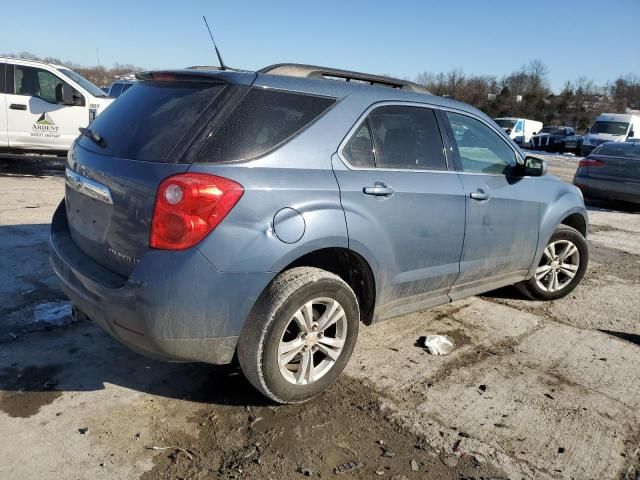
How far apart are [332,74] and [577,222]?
126 inches

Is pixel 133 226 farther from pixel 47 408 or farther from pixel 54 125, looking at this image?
pixel 54 125

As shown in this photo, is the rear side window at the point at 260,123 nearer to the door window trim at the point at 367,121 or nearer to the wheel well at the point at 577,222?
the door window trim at the point at 367,121

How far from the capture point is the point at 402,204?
3309mm

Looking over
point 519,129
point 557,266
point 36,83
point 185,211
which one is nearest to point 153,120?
point 185,211

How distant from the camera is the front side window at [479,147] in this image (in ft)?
12.8

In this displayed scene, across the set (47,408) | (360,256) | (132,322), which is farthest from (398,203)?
(47,408)

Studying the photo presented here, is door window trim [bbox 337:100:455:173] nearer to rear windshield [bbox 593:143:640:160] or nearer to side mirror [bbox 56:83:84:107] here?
rear windshield [bbox 593:143:640:160]

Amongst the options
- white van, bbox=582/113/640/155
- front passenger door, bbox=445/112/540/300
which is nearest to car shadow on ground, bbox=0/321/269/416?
front passenger door, bbox=445/112/540/300

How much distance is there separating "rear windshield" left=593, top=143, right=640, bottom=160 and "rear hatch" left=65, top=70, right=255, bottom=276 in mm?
10055

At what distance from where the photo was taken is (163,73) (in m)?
3.13

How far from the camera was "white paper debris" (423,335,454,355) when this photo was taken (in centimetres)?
380

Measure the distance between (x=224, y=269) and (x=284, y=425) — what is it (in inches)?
37.0

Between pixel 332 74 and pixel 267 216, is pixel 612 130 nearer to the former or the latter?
pixel 332 74

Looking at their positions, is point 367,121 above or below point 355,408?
above
